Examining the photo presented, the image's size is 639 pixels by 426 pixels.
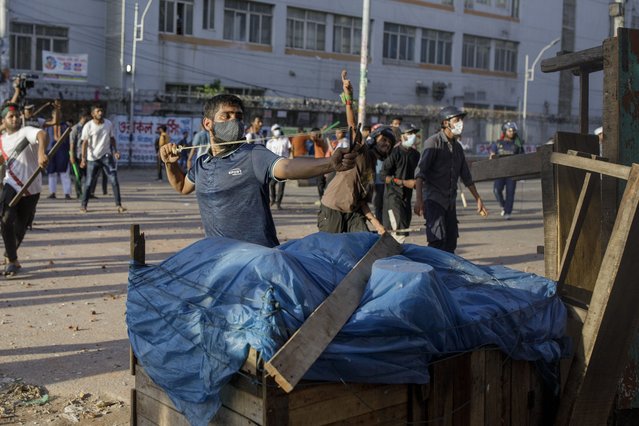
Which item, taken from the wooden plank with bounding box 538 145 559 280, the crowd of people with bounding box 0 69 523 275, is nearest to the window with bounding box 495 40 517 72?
the crowd of people with bounding box 0 69 523 275

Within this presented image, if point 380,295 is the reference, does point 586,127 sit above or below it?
above

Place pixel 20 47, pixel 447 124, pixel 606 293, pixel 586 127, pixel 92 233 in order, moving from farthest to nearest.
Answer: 1. pixel 20 47
2. pixel 92 233
3. pixel 447 124
4. pixel 586 127
5. pixel 606 293

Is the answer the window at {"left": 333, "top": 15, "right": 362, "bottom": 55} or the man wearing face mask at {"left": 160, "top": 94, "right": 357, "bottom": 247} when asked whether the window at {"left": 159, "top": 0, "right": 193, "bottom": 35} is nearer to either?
the window at {"left": 333, "top": 15, "right": 362, "bottom": 55}

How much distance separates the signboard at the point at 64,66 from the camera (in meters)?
32.5

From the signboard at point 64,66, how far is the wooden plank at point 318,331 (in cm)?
3121

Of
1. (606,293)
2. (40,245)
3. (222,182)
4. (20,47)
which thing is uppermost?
(20,47)

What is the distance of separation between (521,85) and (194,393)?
2009 inches

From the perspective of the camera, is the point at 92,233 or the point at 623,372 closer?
the point at 623,372

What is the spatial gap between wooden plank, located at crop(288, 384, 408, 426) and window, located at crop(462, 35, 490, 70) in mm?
46904

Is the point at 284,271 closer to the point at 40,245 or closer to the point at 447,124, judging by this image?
the point at 447,124

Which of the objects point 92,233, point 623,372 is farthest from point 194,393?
point 92,233

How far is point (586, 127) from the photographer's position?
5.36 m

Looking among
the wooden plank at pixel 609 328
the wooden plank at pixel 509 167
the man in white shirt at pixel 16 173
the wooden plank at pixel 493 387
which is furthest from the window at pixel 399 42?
the wooden plank at pixel 493 387

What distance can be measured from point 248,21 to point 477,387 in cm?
3741
